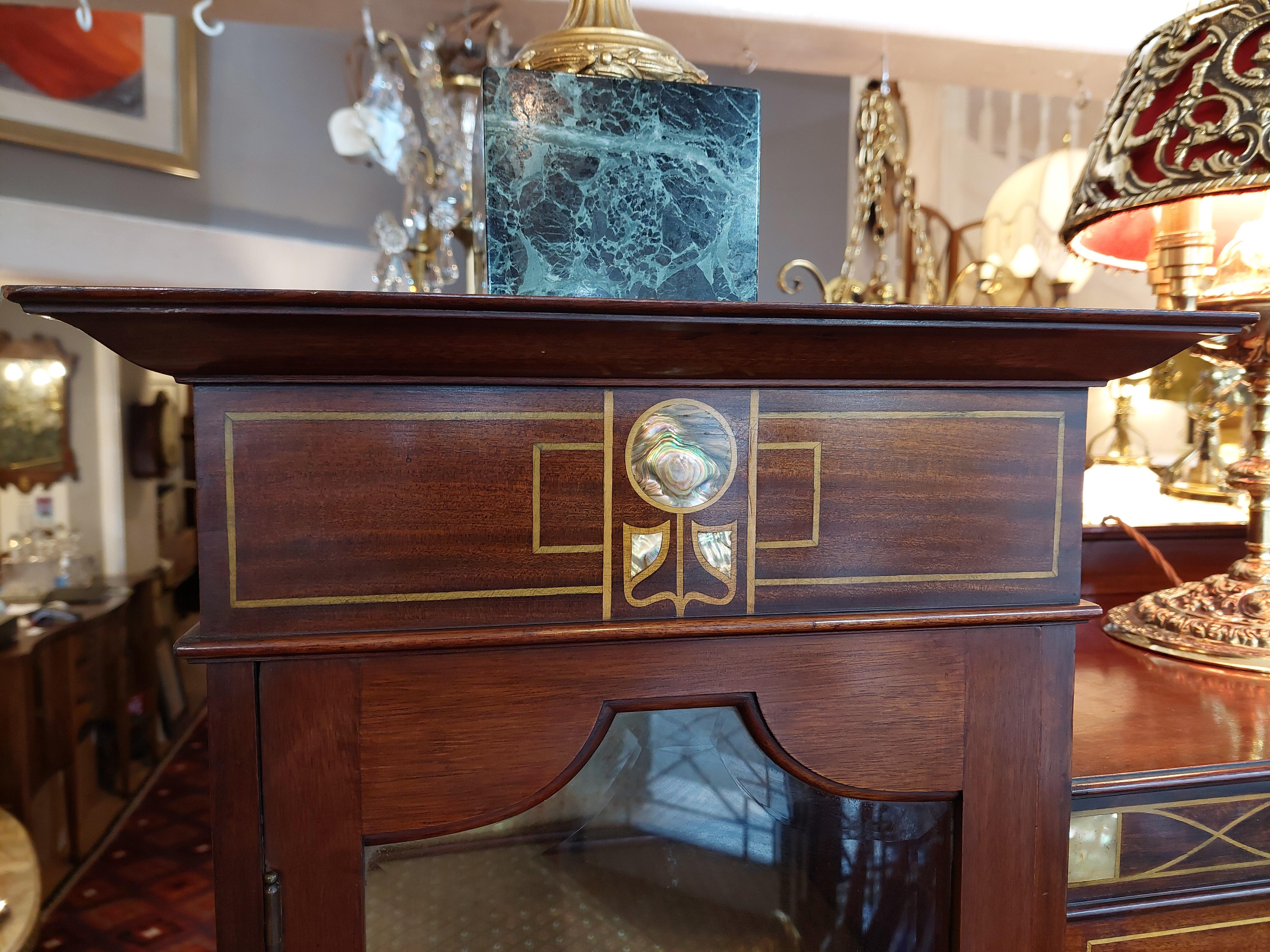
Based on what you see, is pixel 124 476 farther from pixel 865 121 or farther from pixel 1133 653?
pixel 1133 653

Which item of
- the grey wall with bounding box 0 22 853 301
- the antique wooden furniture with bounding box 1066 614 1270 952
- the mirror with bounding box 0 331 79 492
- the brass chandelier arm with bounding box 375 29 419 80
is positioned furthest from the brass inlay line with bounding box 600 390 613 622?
the mirror with bounding box 0 331 79 492

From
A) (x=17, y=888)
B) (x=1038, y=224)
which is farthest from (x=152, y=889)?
(x=1038, y=224)

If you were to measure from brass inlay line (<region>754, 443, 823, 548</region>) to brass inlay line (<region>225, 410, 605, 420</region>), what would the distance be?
0.12 metres

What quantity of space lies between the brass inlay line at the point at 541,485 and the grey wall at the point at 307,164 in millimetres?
1612

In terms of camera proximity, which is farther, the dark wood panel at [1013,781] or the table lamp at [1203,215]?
the table lamp at [1203,215]

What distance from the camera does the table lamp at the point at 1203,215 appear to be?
62cm

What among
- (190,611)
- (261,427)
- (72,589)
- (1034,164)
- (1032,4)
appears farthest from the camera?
(190,611)

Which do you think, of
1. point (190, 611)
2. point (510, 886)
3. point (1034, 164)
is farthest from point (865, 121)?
point (190, 611)

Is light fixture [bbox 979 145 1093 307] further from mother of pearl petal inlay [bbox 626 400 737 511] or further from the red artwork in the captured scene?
the red artwork

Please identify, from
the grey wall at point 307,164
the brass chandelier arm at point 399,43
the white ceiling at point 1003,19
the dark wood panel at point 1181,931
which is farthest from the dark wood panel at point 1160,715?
the grey wall at point 307,164

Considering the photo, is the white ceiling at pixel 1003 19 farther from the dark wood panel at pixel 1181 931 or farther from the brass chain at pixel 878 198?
the dark wood panel at pixel 1181 931

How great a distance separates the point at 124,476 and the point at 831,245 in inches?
79.6

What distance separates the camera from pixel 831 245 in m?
2.15

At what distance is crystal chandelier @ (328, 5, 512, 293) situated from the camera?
1.20 meters
